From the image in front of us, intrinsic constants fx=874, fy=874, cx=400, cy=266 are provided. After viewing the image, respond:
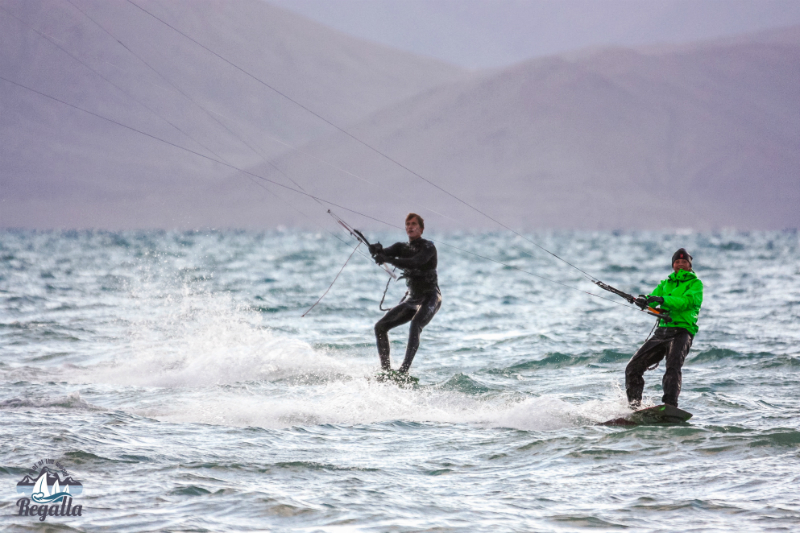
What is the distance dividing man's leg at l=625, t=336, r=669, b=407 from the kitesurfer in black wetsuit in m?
2.99

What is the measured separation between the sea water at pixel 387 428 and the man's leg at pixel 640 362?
0.31 m

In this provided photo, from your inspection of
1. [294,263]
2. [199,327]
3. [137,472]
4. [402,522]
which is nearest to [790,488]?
[402,522]

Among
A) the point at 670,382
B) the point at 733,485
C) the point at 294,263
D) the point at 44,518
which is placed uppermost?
the point at 294,263

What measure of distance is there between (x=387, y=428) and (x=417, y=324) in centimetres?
287

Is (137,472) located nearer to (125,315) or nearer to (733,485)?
(733,485)

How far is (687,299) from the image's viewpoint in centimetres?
925

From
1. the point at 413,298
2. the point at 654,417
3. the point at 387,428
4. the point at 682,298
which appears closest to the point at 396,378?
the point at 413,298

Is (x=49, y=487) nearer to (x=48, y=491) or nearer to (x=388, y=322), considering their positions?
(x=48, y=491)

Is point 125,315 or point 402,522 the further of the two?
point 125,315

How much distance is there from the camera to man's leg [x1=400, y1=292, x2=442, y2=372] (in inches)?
→ 466

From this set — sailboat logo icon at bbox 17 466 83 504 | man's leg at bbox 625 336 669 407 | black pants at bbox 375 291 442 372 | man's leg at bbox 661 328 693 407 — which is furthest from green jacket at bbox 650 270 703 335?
sailboat logo icon at bbox 17 466 83 504

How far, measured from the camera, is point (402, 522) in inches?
251

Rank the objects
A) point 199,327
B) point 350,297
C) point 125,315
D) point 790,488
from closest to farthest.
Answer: point 790,488 → point 199,327 → point 125,315 → point 350,297

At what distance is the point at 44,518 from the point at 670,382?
631 centimetres
